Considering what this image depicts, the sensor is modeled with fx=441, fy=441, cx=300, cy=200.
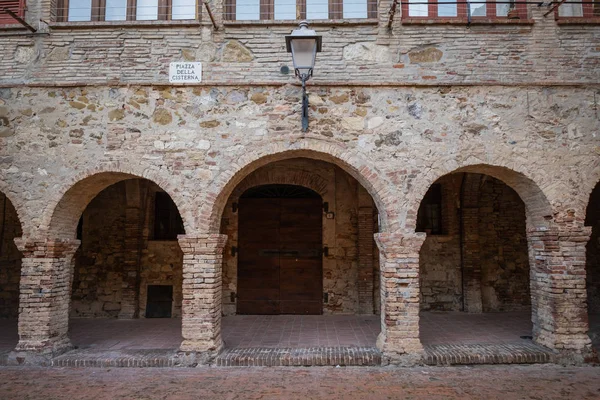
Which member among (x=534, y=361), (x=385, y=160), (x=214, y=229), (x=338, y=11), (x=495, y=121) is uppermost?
(x=338, y=11)

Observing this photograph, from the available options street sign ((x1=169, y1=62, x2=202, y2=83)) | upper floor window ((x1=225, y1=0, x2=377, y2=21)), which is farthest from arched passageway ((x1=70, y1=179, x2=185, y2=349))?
upper floor window ((x1=225, y1=0, x2=377, y2=21))

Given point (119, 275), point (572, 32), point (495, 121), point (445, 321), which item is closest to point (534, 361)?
point (445, 321)

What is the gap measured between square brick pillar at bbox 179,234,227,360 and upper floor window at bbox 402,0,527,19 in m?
4.73

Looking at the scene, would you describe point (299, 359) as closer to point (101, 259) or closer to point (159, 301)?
point (159, 301)

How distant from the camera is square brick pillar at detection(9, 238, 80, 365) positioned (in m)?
6.58

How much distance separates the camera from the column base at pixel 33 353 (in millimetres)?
6508

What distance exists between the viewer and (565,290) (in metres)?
6.54

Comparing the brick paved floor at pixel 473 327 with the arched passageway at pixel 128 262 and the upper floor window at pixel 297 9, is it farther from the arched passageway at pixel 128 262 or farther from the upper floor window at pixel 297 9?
the upper floor window at pixel 297 9

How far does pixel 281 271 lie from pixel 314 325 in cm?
169

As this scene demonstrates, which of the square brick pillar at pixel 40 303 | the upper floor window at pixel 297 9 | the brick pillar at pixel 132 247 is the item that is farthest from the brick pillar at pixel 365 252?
the square brick pillar at pixel 40 303

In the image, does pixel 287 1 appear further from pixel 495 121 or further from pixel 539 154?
pixel 539 154

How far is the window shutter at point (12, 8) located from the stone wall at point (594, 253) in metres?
12.2

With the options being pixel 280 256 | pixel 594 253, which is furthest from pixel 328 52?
pixel 594 253

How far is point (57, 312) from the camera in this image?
22.6ft
